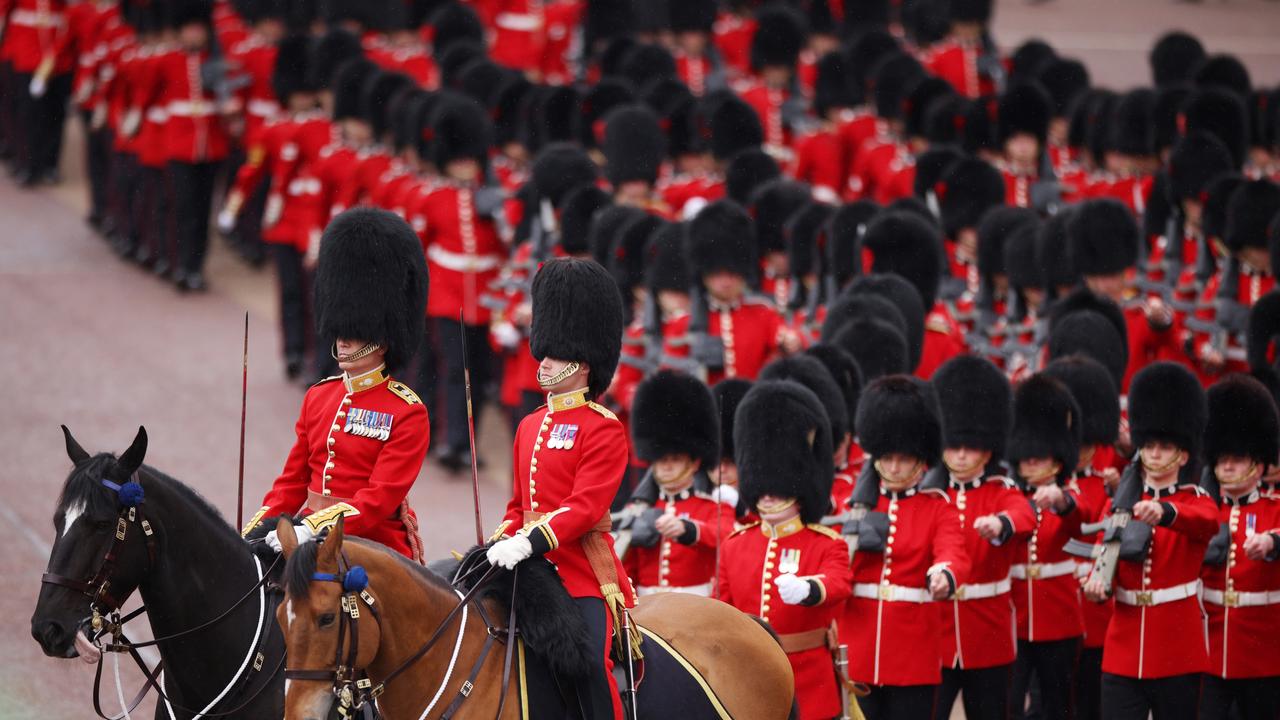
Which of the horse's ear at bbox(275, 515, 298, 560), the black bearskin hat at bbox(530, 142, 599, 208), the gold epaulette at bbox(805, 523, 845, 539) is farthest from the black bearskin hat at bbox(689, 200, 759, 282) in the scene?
the horse's ear at bbox(275, 515, 298, 560)

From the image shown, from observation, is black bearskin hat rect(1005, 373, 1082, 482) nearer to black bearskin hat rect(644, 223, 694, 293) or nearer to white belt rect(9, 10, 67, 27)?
black bearskin hat rect(644, 223, 694, 293)

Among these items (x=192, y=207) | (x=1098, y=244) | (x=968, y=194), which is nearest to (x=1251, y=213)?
(x=1098, y=244)

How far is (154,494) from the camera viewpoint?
14.8ft

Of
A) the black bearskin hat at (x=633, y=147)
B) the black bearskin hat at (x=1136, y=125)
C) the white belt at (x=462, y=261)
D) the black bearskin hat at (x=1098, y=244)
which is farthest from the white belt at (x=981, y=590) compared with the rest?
the black bearskin hat at (x=1136, y=125)

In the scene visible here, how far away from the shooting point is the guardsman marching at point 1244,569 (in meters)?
6.00

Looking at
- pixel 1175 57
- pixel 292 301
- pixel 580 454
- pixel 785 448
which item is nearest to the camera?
pixel 580 454

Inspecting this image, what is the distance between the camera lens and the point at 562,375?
4.73m

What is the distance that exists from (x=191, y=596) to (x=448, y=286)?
5.28m

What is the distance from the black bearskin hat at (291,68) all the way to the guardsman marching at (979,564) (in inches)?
252

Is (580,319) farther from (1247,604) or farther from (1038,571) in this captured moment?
(1247,604)

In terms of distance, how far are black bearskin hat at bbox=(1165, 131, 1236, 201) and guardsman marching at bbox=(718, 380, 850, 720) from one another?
3974 millimetres

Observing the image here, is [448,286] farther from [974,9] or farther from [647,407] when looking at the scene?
[974,9]

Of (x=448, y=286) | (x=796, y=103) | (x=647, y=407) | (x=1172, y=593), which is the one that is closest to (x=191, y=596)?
(x=647, y=407)

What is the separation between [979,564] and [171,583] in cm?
269
